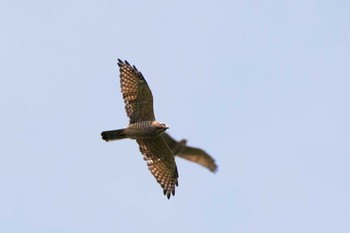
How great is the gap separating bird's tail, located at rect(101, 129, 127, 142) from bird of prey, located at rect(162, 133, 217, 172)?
280 inches

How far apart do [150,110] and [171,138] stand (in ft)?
25.2

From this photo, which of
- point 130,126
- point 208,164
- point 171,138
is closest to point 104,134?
point 130,126

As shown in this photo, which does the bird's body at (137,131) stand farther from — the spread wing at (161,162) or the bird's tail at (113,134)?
the spread wing at (161,162)

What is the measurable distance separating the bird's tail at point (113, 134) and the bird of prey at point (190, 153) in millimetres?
7103

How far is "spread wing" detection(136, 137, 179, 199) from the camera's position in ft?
90.0

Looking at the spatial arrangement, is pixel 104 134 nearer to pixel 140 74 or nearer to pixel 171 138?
pixel 140 74

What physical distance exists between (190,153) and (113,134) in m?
9.39

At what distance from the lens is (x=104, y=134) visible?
87.2 ft

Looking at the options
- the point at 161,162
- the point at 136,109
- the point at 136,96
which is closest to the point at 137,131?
the point at 136,109

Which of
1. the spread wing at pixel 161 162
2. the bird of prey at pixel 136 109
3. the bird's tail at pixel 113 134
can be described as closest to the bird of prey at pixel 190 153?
the spread wing at pixel 161 162

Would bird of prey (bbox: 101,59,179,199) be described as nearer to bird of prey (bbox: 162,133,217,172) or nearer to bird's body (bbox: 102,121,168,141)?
bird's body (bbox: 102,121,168,141)

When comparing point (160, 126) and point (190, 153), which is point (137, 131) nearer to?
point (160, 126)

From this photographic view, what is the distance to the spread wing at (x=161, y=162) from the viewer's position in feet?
90.0

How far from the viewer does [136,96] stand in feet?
87.2
